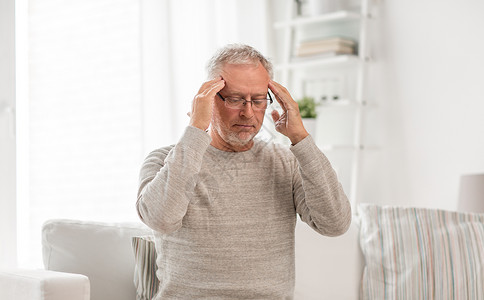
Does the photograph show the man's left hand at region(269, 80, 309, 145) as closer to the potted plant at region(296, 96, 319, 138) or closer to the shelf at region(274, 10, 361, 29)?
the potted plant at region(296, 96, 319, 138)

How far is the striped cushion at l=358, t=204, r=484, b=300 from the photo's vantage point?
7.27 feet

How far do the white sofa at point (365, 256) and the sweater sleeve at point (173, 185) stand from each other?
0.49 metres

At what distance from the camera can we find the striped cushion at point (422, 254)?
222cm

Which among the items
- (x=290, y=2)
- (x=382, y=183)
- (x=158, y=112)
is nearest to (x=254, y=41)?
(x=290, y=2)

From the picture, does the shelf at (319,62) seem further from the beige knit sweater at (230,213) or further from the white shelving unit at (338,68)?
the beige knit sweater at (230,213)

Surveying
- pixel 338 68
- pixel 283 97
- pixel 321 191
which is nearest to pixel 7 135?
pixel 283 97

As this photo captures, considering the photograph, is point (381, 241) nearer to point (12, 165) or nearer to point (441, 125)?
point (441, 125)

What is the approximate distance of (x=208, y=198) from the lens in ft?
6.18

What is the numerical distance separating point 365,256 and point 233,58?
0.90 metres

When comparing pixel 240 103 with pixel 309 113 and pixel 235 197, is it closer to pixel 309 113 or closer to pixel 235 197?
pixel 235 197

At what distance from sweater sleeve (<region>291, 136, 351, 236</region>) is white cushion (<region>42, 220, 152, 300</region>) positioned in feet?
2.19

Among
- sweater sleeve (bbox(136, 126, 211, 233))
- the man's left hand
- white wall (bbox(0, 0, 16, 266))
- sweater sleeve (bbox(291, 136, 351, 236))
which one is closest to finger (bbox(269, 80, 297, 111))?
the man's left hand

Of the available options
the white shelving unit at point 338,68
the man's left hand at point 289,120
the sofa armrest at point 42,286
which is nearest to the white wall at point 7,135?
the sofa armrest at point 42,286

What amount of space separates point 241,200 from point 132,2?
1.84 metres
